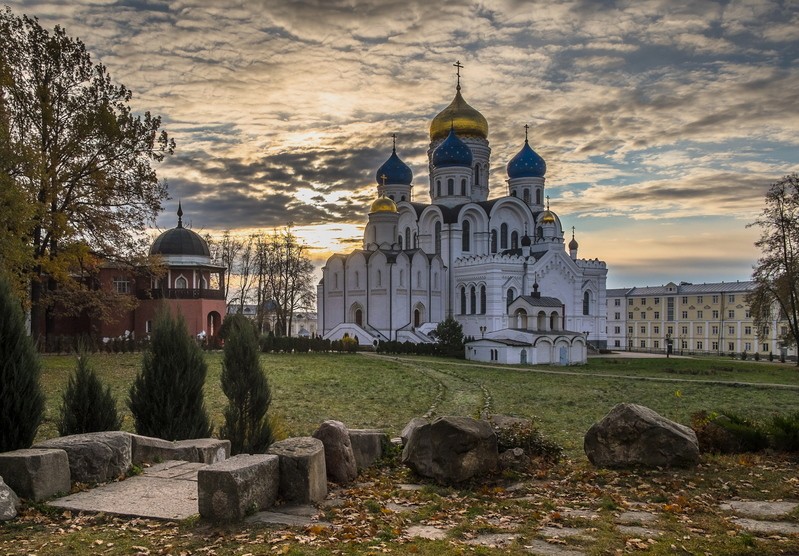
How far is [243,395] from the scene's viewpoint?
952 centimetres

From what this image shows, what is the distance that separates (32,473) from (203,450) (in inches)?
87.4

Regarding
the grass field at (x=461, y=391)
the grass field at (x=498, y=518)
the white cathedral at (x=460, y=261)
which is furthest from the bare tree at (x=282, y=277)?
the grass field at (x=498, y=518)

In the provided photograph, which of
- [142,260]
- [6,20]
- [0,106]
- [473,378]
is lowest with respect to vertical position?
[473,378]

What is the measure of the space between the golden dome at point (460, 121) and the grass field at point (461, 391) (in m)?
30.4

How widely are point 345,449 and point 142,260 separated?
21.2 meters

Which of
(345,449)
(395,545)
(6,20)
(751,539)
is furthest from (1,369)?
(6,20)

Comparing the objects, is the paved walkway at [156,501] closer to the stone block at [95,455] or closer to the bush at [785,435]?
the stone block at [95,455]

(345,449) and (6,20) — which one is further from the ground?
(6,20)

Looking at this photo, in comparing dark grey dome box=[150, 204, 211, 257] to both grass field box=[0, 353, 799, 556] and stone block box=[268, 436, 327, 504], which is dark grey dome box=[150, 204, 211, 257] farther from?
stone block box=[268, 436, 327, 504]

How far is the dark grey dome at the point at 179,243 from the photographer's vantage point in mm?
40094

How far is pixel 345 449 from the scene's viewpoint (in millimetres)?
8539

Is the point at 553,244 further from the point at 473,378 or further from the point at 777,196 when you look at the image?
the point at 473,378

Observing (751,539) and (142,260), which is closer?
(751,539)

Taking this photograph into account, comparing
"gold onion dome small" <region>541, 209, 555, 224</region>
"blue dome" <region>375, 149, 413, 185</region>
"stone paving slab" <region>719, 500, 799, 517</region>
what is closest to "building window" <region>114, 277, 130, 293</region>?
"blue dome" <region>375, 149, 413, 185</region>
